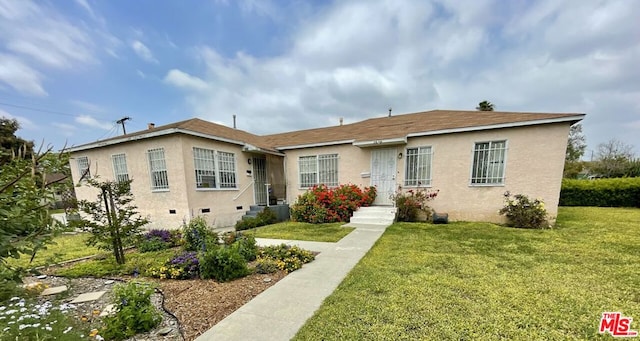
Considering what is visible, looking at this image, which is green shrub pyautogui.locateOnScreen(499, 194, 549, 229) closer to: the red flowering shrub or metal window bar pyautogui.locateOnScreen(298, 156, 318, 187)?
the red flowering shrub

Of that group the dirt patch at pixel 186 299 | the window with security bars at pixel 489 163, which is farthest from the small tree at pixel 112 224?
the window with security bars at pixel 489 163

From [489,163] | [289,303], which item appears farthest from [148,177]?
[489,163]

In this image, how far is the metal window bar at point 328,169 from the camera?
402 inches

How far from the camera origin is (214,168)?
891 cm

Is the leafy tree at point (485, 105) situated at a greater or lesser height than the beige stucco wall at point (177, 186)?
greater

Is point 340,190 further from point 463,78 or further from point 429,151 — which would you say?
point 463,78

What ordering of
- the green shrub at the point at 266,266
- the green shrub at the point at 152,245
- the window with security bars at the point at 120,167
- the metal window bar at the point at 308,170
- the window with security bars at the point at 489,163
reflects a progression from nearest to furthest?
the green shrub at the point at 266,266 → the green shrub at the point at 152,245 → the window with security bars at the point at 489,163 → the window with security bars at the point at 120,167 → the metal window bar at the point at 308,170

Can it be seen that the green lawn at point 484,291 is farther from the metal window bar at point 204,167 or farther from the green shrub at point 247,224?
the metal window bar at point 204,167

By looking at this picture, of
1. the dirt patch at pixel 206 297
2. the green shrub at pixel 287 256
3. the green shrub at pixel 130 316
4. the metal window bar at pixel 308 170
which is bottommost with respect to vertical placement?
the green shrub at pixel 287 256

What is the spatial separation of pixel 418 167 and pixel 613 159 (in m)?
28.3

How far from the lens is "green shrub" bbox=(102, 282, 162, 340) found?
7.72 ft

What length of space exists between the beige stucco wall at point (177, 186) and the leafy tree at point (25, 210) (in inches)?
258

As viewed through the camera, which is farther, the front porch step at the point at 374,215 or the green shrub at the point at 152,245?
the front porch step at the point at 374,215

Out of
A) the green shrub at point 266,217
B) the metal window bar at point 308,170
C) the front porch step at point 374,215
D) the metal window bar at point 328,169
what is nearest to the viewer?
the front porch step at point 374,215
